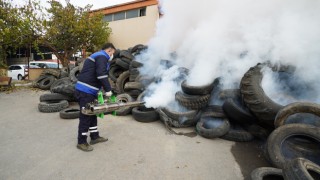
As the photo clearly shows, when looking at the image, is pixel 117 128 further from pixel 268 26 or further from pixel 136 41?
pixel 136 41

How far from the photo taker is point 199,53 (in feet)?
21.1

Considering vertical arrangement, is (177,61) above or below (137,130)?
above

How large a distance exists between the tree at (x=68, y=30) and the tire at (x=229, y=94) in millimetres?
11525

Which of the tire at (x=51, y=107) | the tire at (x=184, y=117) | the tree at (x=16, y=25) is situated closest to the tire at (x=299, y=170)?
the tire at (x=184, y=117)

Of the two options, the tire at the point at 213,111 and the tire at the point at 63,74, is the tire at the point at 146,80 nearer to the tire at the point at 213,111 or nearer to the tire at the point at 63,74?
the tire at the point at 213,111

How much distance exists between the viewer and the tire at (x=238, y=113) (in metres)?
4.18

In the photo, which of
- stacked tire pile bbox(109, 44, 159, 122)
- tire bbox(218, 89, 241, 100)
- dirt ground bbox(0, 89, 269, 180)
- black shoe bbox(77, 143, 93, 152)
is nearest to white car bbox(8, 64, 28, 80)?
stacked tire pile bbox(109, 44, 159, 122)

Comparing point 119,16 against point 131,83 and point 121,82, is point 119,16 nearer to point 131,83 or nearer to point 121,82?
point 121,82

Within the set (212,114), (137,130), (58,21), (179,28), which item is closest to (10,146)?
(137,130)

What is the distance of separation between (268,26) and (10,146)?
6793 mm

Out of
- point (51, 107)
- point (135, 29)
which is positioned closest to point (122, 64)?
point (51, 107)

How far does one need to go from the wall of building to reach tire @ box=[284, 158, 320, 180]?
13852 mm

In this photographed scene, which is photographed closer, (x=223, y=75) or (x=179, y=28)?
(x=223, y=75)

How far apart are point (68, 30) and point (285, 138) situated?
13727mm
